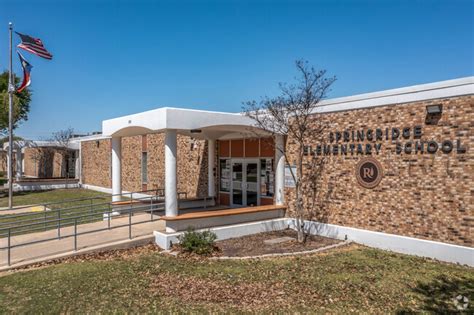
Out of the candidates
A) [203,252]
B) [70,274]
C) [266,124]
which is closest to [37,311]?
[70,274]

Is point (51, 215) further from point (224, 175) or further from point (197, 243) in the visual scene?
point (197, 243)

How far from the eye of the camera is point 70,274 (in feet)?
25.7

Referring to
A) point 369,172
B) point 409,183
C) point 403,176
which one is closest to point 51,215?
point 369,172

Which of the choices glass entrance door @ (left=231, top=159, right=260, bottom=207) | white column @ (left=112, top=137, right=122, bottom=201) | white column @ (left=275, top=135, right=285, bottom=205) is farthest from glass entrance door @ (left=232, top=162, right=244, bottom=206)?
white column @ (left=112, top=137, right=122, bottom=201)

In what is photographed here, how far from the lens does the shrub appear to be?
31.5 feet

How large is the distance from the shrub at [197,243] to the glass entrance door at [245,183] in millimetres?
5209

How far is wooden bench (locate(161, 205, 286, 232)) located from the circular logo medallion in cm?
335

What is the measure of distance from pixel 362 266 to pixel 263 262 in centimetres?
236

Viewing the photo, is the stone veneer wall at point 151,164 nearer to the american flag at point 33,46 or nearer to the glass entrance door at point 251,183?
the glass entrance door at point 251,183

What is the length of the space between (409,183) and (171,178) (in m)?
6.84

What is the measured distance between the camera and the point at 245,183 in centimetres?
1544

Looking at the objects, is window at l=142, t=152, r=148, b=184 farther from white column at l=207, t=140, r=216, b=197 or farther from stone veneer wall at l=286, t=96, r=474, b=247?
stone veneer wall at l=286, t=96, r=474, b=247

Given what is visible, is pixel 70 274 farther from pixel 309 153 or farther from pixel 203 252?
pixel 309 153

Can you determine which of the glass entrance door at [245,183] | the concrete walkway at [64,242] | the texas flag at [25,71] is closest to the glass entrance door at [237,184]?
the glass entrance door at [245,183]
